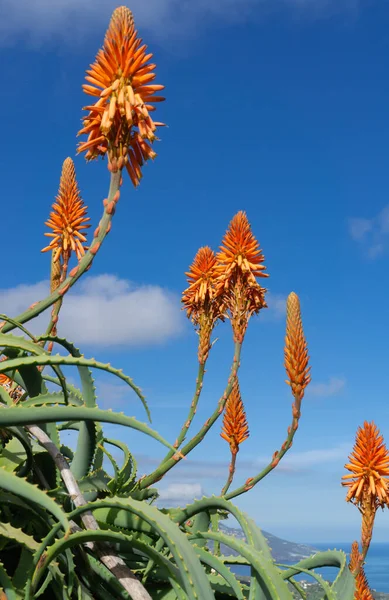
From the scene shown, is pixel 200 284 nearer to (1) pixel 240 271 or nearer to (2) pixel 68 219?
(1) pixel 240 271

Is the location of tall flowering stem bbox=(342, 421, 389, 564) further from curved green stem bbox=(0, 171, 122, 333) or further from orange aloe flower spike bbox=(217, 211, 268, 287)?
curved green stem bbox=(0, 171, 122, 333)

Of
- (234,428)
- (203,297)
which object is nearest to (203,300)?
(203,297)

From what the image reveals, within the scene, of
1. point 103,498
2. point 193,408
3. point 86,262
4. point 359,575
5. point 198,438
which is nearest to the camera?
point 103,498

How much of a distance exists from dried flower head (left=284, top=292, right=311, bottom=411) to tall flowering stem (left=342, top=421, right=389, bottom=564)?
3.85ft

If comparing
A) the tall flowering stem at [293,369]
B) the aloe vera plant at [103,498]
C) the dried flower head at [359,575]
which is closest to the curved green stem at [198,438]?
the aloe vera plant at [103,498]

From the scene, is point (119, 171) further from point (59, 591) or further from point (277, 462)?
point (277, 462)

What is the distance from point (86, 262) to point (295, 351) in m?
1.82

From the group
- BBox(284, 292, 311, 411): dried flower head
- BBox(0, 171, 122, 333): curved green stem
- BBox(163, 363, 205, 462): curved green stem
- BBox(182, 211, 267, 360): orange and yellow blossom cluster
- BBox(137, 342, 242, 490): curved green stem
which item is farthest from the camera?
BBox(182, 211, 267, 360): orange and yellow blossom cluster

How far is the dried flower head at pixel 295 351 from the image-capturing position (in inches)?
154

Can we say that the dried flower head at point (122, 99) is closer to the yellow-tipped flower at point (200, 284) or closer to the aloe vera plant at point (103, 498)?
the aloe vera plant at point (103, 498)

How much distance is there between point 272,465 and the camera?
452 centimetres

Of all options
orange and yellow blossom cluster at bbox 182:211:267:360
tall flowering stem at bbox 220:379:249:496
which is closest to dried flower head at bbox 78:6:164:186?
orange and yellow blossom cluster at bbox 182:211:267:360

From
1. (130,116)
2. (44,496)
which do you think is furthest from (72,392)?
(130,116)

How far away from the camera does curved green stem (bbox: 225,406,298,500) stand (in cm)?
445
